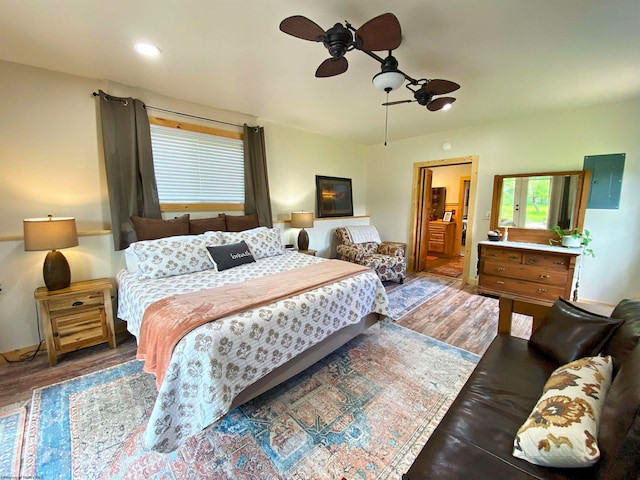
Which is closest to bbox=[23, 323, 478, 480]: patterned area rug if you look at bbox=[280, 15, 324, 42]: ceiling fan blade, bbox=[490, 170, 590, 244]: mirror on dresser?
bbox=[280, 15, 324, 42]: ceiling fan blade

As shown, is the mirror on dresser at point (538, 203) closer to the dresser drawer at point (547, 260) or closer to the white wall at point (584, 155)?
the white wall at point (584, 155)

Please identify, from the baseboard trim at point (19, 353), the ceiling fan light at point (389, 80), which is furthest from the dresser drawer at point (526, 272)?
the baseboard trim at point (19, 353)

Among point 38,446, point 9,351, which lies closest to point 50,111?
point 9,351

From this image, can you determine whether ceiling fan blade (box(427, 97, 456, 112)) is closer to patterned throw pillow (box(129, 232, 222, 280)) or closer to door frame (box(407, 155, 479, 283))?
door frame (box(407, 155, 479, 283))

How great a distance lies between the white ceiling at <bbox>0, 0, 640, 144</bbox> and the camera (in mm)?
1665

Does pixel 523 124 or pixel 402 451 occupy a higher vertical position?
pixel 523 124

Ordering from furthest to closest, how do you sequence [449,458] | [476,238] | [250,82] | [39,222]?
[476,238] → [250,82] → [39,222] → [449,458]

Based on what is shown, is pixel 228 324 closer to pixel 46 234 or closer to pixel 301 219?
pixel 46 234

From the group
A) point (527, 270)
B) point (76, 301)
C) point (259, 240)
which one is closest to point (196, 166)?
point (259, 240)

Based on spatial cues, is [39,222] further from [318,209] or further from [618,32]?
[618,32]

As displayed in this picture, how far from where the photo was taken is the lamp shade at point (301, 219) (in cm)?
404

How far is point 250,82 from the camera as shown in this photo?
2.68m

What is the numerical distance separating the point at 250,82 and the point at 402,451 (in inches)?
127

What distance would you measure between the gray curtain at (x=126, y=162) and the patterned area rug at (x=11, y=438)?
1.44 m
